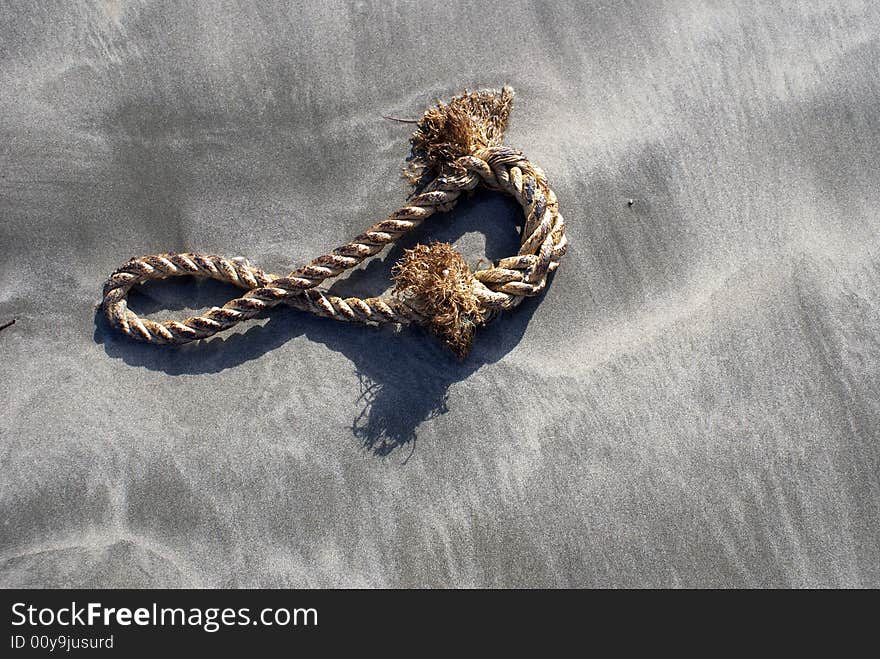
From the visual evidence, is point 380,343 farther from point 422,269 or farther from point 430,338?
point 422,269

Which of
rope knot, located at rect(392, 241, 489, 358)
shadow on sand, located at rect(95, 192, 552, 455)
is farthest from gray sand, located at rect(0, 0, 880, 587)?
rope knot, located at rect(392, 241, 489, 358)

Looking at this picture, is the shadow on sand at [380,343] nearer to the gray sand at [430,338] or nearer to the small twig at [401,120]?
the gray sand at [430,338]

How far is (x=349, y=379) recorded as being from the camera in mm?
2342

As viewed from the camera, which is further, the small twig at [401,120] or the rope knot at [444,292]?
the small twig at [401,120]

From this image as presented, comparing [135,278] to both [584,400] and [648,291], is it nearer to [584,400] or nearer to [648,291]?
[584,400]

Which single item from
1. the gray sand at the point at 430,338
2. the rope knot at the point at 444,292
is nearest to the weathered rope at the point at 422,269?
the rope knot at the point at 444,292

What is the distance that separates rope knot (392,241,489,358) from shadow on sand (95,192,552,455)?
0.12m

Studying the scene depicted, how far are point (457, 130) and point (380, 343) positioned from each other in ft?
2.64

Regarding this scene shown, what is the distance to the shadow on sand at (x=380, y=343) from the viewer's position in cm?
233

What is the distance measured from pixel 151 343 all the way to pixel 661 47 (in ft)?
7.19

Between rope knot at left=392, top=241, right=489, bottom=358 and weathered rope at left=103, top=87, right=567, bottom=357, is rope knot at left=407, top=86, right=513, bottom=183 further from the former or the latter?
rope knot at left=392, top=241, right=489, bottom=358

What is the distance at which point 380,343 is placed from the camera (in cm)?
235

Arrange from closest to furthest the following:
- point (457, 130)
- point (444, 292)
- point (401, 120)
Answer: point (444, 292), point (457, 130), point (401, 120)

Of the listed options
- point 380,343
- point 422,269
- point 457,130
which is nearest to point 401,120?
point 457,130
